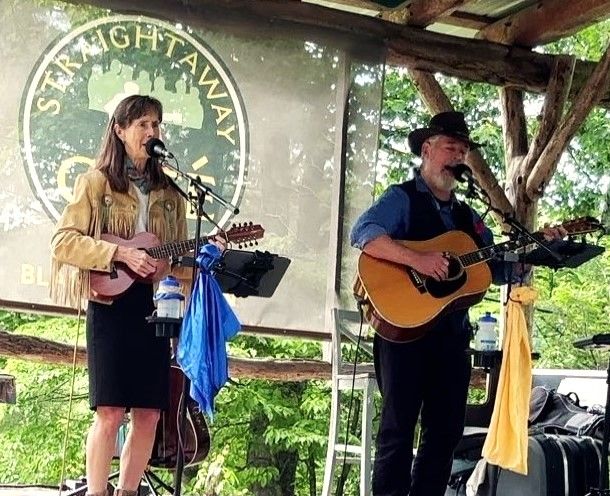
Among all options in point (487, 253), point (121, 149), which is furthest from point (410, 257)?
point (121, 149)

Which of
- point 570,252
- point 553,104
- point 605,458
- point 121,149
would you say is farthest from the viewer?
point 553,104

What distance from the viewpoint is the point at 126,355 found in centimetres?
333

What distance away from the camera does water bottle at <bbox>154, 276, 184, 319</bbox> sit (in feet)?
10.3

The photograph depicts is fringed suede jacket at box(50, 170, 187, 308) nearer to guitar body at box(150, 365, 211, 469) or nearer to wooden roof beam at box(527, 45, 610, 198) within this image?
guitar body at box(150, 365, 211, 469)

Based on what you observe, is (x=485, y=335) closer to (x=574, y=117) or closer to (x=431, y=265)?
(x=431, y=265)

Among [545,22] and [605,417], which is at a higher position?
[545,22]

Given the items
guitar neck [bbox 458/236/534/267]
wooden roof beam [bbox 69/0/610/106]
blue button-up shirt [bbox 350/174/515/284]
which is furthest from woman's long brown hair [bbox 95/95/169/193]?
wooden roof beam [bbox 69/0/610/106]

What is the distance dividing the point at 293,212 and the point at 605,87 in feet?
6.67

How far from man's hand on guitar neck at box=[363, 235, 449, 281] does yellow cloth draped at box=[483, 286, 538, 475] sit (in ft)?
0.98

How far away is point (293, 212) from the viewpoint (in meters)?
5.12

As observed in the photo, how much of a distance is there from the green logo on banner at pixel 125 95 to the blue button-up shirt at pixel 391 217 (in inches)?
51.7

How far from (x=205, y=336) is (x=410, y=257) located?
920 millimetres

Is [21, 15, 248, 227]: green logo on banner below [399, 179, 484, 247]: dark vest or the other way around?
the other way around

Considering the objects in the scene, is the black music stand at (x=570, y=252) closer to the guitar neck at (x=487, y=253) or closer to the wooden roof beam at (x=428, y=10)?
the guitar neck at (x=487, y=253)
